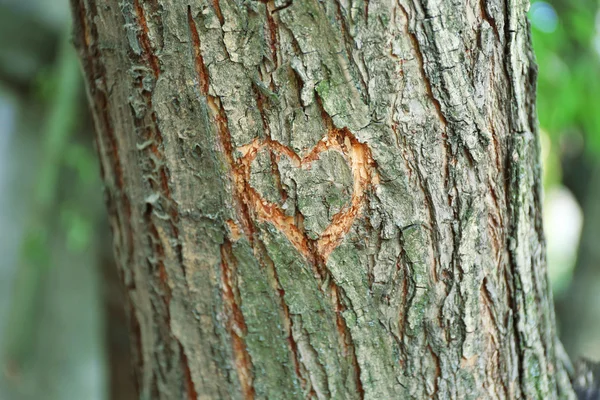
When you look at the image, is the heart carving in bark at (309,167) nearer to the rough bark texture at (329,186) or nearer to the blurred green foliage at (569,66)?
the rough bark texture at (329,186)

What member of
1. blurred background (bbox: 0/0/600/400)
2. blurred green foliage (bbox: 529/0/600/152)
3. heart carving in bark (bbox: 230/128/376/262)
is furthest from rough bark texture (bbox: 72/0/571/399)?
blurred background (bbox: 0/0/600/400)

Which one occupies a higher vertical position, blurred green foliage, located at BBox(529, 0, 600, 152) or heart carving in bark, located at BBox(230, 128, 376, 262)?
blurred green foliage, located at BBox(529, 0, 600, 152)

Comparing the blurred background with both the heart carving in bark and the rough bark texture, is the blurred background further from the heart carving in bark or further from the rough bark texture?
the heart carving in bark

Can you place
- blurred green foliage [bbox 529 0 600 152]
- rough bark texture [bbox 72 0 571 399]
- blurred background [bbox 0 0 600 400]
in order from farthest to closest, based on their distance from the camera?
blurred background [bbox 0 0 600 400] < blurred green foliage [bbox 529 0 600 152] < rough bark texture [bbox 72 0 571 399]

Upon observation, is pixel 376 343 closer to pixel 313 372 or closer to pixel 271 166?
pixel 313 372

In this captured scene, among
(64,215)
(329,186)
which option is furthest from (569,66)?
(64,215)

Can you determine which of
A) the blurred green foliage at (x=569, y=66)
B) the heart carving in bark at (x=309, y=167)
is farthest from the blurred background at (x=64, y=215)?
the heart carving in bark at (x=309, y=167)

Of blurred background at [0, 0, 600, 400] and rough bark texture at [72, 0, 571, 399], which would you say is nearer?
rough bark texture at [72, 0, 571, 399]

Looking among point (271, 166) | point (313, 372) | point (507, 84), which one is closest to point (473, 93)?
point (507, 84)
